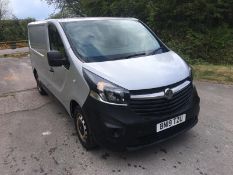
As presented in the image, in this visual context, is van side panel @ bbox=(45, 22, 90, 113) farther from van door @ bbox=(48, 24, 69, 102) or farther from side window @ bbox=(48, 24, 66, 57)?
side window @ bbox=(48, 24, 66, 57)

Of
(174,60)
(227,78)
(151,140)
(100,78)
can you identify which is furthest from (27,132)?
(227,78)

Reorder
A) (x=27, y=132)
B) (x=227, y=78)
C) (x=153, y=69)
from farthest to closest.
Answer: (x=227, y=78)
(x=27, y=132)
(x=153, y=69)

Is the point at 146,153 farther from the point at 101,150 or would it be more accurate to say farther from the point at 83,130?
the point at 83,130

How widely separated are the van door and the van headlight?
35.3 inches

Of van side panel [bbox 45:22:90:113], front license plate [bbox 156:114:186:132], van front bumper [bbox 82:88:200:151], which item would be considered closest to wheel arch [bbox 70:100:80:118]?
van side panel [bbox 45:22:90:113]

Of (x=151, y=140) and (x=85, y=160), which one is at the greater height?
(x=151, y=140)

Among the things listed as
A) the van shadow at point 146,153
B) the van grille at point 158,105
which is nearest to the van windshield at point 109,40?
the van grille at point 158,105

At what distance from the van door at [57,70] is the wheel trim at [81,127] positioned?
744 mm

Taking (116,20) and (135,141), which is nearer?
(135,141)

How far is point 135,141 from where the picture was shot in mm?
3861

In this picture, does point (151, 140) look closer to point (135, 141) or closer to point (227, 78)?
point (135, 141)

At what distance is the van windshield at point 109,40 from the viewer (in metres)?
4.62

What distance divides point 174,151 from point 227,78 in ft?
14.0

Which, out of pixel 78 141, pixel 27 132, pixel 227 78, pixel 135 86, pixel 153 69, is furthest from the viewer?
pixel 227 78
